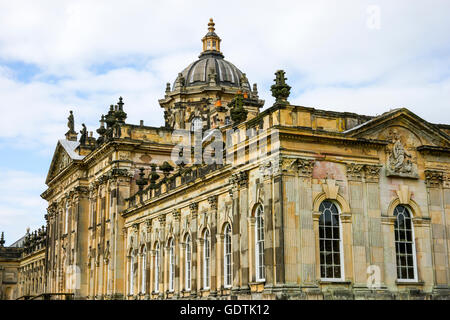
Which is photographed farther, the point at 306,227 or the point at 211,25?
the point at 211,25

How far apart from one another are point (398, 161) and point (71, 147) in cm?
3123

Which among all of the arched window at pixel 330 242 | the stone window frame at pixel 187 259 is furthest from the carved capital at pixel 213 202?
the arched window at pixel 330 242

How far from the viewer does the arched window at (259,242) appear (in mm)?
25547

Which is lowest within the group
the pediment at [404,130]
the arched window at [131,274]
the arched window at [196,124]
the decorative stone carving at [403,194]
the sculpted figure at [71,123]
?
the arched window at [131,274]

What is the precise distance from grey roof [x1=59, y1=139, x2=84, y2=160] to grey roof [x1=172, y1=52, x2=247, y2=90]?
9.46 meters

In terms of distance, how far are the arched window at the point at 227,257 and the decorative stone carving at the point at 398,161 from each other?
745 centimetres

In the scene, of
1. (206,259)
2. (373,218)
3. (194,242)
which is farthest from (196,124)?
(373,218)

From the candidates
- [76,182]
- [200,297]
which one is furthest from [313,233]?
[76,182]

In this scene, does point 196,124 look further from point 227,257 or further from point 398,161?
point 398,161

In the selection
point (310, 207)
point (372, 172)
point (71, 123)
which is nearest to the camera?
point (310, 207)

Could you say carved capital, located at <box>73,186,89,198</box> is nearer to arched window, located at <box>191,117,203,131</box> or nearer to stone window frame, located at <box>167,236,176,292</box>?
arched window, located at <box>191,117,203,131</box>

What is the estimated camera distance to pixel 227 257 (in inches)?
1148

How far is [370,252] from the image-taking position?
2503 cm

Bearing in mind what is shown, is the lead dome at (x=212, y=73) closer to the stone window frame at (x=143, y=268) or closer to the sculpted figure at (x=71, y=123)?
the sculpted figure at (x=71, y=123)
